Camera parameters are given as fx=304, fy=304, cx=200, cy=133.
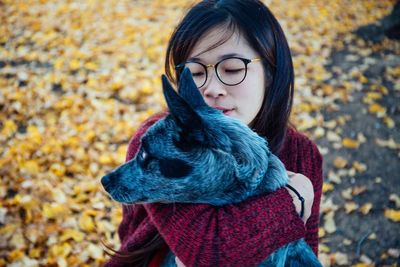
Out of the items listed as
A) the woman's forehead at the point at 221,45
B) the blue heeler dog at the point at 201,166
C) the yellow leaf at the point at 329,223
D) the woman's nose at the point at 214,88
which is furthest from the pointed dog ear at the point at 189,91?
the yellow leaf at the point at 329,223

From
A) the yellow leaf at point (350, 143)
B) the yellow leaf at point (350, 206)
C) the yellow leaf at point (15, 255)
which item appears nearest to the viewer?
the yellow leaf at point (15, 255)

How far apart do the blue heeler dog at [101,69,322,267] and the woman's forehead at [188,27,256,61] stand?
0.43m

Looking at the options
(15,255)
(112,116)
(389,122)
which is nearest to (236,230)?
(15,255)

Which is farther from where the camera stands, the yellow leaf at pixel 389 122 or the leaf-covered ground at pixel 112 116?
the yellow leaf at pixel 389 122

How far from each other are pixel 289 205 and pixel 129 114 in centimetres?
325

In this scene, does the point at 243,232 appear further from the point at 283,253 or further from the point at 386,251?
the point at 386,251

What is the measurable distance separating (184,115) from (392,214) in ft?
10.3

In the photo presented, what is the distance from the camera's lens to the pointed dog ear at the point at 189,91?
1.38 m

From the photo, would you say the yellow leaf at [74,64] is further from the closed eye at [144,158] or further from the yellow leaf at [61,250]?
the closed eye at [144,158]

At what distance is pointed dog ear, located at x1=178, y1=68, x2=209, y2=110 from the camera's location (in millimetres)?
1378

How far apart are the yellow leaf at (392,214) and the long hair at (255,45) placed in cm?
212

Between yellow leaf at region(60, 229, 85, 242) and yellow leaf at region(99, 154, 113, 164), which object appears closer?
yellow leaf at region(60, 229, 85, 242)

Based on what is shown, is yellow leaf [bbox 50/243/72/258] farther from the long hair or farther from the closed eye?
the closed eye

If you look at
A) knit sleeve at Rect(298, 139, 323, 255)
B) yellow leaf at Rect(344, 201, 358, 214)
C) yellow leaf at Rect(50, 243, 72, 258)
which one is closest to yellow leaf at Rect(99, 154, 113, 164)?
yellow leaf at Rect(50, 243, 72, 258)
